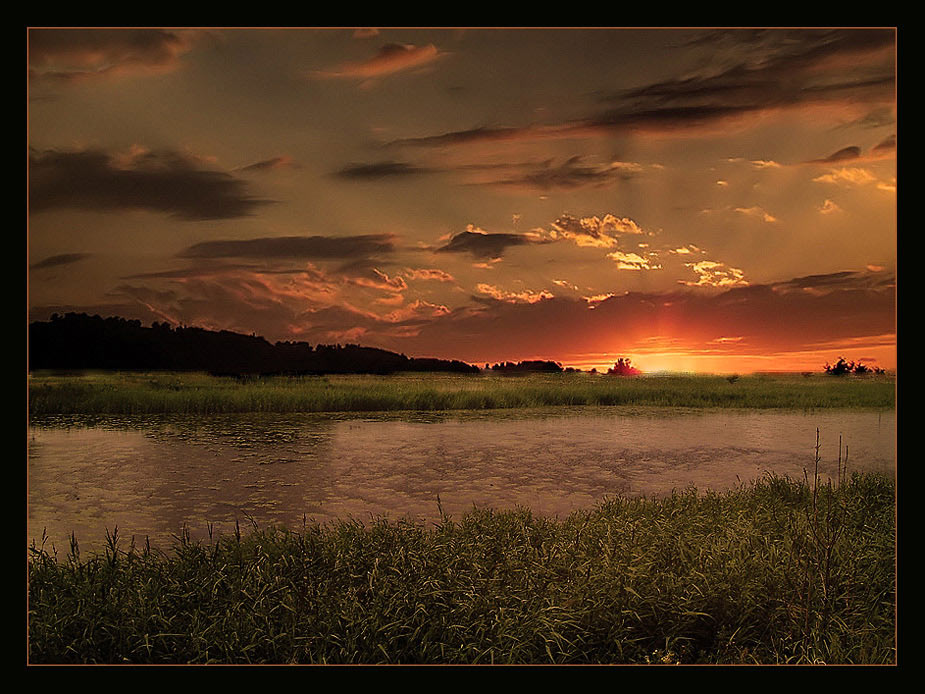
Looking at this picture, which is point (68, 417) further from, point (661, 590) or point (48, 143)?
point (661, 590)

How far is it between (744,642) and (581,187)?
8.94 feet

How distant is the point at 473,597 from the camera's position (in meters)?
3.51

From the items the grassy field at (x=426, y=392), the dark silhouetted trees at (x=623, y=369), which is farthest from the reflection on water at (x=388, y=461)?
the dark silhouetted trees at (x=623, y=369)

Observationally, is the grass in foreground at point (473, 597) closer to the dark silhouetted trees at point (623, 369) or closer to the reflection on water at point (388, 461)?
the reflection on water at point (388, 461)

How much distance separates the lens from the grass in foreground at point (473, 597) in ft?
11.1

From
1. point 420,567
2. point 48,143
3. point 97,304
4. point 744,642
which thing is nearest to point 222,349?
point 97,304

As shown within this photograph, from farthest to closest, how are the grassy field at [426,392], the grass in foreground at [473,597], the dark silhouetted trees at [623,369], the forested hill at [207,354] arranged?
1. the dark silhouetted trees at [623,369]
2. the grassy field at [426,392]
3. the forested hill at [207,354]
4. the grass in foreground at [473,597]

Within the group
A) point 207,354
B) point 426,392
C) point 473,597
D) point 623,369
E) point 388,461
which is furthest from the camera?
point 426,392

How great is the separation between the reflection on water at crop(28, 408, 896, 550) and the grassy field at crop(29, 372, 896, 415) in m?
0.09

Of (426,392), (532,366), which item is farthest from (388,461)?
(532,366)

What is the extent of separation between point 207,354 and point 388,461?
1391 millimetres

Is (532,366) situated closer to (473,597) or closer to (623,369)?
(623,369)

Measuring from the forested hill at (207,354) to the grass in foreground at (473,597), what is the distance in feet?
3.73

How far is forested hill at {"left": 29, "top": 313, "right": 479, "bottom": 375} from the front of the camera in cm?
445
